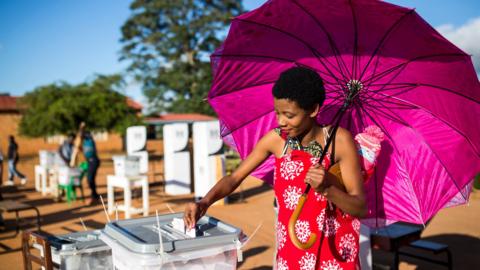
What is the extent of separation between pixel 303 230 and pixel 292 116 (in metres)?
0.53

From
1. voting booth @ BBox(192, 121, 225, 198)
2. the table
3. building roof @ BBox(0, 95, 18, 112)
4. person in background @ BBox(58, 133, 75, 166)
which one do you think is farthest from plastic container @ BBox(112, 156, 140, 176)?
building roof @ BBox(0, 95, 18, 112)

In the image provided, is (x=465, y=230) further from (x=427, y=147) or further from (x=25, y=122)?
(x=25, y=122)

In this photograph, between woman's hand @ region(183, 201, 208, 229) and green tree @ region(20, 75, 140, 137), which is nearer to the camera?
woman's hand @ region(183, 201, 208, 229)

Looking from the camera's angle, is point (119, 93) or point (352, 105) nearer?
point (352, 105)

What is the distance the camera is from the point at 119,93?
2667cm

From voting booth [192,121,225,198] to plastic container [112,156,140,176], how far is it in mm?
1973

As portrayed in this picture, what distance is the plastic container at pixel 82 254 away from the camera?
121 inches

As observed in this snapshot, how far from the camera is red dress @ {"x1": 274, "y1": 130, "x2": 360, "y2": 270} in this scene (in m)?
1.92

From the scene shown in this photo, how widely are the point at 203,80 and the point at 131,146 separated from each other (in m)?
26.7

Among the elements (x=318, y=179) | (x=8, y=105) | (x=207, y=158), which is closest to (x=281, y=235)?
(x=318, y=179)

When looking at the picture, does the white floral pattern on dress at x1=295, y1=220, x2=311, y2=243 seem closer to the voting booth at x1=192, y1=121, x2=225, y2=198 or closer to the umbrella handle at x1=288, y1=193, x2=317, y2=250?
the umbrella handle at x1=288, y1=193, x2=317, y2=250

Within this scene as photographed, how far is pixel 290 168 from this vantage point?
1943 mm

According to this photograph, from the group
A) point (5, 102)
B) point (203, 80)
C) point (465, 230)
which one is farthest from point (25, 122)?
point (465, 230)

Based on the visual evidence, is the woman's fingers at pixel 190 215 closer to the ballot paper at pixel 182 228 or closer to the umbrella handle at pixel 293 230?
the ballot paper at pixel 182 228
